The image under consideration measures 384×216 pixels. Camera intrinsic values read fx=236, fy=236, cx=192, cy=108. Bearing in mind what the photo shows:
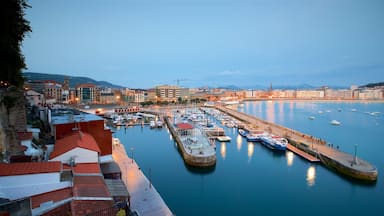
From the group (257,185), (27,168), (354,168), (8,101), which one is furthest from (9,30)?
(354,168)

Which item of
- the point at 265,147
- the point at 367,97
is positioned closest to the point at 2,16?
the point at 265,147

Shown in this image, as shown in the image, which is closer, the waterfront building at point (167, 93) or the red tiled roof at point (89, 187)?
the red tiled roof at point (89, 187)

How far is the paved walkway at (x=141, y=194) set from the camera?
20.4ft

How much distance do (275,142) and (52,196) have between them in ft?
41.6

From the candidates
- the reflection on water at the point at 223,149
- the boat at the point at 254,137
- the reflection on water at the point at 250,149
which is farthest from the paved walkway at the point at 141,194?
the boat at the point at 254,137

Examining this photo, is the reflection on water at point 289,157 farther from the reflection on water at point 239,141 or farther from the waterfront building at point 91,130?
the waterfront building at point 91,130

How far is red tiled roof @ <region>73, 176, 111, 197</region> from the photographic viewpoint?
15.1ft

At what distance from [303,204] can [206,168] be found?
4305mm

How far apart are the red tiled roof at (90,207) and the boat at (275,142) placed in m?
11.8

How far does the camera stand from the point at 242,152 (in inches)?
564

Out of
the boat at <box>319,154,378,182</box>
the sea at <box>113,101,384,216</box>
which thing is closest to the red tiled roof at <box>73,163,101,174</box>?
the sea at <box>113,101,384,216</box>

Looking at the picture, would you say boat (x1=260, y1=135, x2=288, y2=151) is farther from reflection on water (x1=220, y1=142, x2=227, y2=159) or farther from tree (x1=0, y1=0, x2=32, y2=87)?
tree (x1=0, y1=0, x2=32, y2=87)

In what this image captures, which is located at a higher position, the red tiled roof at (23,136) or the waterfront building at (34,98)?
the waterfront building at (34,98)

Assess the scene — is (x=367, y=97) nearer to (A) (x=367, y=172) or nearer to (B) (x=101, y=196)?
(A) (x=367, y=172)
